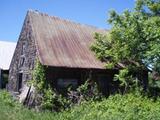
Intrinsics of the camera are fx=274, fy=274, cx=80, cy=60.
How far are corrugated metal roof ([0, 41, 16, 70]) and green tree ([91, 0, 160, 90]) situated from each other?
14.4 metres

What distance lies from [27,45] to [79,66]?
4762mm

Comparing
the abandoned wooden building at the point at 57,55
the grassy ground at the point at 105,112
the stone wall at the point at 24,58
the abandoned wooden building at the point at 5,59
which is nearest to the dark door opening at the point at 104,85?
the abandoned wooden building at the point at 57,55

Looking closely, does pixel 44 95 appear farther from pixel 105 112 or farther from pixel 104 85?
pixel 104 85

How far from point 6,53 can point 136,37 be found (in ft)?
63.8

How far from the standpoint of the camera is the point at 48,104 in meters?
15.6

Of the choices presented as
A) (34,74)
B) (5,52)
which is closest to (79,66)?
(34,74)

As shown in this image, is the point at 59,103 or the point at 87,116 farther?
the point at 59,103

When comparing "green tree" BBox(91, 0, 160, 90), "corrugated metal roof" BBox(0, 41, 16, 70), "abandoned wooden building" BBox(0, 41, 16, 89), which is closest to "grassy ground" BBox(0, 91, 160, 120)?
"green tree" BBox(91, 0, 160, 90)

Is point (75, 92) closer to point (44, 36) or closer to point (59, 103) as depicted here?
point (59, 103)

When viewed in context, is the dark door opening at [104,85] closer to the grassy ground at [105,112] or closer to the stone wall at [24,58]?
the grassy ground at [105,112]

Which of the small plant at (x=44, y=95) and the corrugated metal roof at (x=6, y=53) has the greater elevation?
the corrugated metal roof at (x=6, y=53)

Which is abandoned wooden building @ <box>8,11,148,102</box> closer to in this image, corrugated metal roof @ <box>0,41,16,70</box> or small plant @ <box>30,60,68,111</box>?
small plant @ <box>30,60,68,111</box>

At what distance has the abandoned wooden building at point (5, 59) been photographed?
2942 cm

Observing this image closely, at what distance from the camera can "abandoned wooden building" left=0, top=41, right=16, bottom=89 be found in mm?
29422
